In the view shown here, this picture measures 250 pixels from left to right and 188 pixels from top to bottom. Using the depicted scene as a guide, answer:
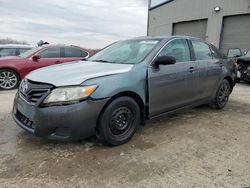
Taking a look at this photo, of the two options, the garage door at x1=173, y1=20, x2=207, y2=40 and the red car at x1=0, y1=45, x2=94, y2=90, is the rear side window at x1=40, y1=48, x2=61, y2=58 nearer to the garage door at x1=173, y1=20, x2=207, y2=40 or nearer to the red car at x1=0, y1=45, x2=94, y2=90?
the red car at x1=0, y1=45, x2=94, y2=90

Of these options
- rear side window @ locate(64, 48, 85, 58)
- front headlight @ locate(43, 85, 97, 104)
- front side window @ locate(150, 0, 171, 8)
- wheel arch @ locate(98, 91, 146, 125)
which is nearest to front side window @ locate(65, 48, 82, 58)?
rear side window @ locate(64, 48, 85, 58)

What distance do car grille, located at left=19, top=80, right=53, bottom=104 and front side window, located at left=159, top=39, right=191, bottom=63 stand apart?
6.22 feet

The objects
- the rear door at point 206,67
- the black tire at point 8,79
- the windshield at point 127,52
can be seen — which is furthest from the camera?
the black tire at point 8,79

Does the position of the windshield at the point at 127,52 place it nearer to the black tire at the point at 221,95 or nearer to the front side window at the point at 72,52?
the black tire at the point at 221,95

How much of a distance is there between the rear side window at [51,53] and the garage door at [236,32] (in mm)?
11856

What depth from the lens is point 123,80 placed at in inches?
146

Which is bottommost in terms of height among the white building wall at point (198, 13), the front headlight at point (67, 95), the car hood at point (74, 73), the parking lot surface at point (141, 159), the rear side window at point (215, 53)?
the parking lot surface at point (141, 159)

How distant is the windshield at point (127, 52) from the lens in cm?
430

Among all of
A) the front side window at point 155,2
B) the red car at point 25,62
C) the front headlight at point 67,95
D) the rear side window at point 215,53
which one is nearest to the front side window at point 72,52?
the red car at point 25,62

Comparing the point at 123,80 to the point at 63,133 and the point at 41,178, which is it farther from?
the point at 41,178

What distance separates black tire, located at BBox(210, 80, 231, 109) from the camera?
225 inches

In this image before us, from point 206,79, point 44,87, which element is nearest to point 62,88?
point 44,87

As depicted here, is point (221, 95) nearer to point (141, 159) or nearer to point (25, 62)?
point (141, 159)

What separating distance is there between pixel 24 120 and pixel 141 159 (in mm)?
1635
